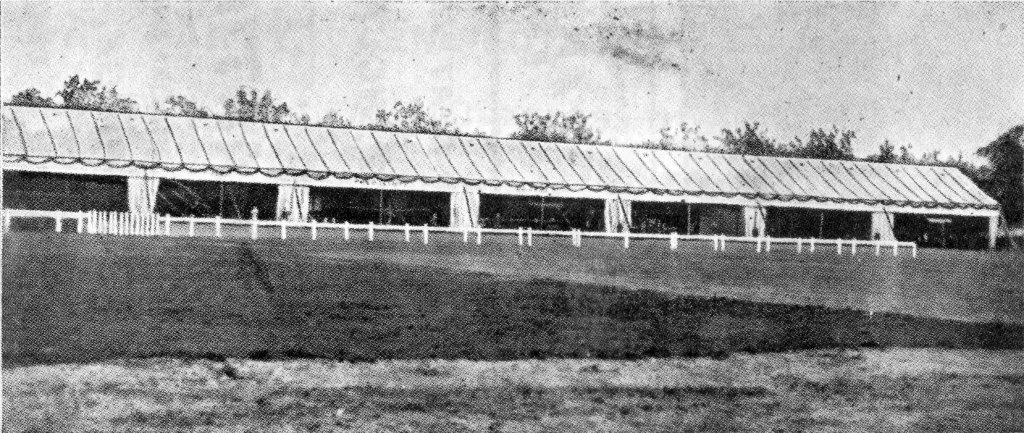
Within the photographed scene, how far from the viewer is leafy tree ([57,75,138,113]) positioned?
51144mm

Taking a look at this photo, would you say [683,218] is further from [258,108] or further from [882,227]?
[258,108]

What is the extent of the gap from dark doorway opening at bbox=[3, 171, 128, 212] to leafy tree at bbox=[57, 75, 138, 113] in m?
22.9

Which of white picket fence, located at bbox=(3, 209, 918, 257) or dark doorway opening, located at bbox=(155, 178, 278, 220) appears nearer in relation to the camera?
white picket fence, located at bbox=(3, 209, 918, 257)

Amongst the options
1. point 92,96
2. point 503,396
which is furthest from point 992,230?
point 92,96

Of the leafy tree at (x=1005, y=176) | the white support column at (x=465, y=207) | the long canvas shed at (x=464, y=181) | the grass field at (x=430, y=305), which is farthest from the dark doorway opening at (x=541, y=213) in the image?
the leafy tree at (x=1005, y=176)

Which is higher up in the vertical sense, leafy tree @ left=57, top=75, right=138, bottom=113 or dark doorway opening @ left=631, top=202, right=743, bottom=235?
leafy tree @ left=57, top=75, right=138, bottom=113

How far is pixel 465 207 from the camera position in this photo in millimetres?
31797

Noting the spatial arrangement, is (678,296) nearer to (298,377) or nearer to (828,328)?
(828,328)

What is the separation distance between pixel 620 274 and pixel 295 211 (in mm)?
16676

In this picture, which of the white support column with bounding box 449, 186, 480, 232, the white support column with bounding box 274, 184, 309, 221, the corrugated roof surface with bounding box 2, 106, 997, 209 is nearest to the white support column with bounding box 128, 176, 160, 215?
the corrugated roof surface with bounding box 2, 106, 997, 209

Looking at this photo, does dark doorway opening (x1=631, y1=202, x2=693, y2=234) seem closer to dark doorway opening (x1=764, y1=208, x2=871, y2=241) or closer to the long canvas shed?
the long canvas shed

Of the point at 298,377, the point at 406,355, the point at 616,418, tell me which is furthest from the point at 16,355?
the point at 616,418

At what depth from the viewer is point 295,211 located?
98.2 ft

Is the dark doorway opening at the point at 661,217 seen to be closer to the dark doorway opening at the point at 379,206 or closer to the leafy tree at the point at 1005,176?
the dark doorway opening at the point at 379,206
